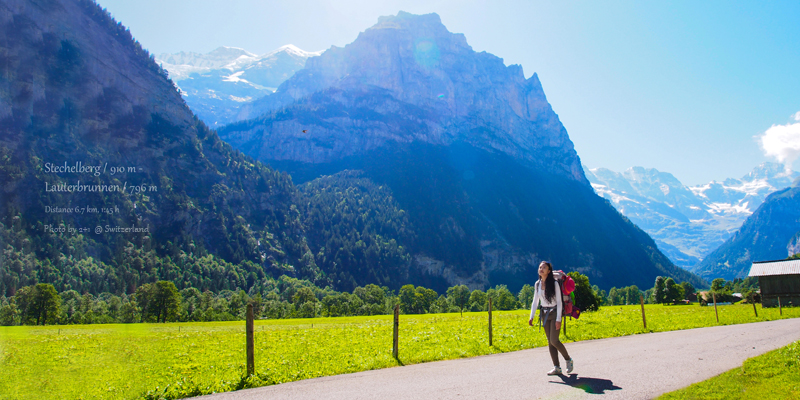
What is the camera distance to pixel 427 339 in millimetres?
23125

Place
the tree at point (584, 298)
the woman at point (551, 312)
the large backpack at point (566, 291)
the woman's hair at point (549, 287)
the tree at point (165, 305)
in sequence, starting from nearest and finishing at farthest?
the woman at point (551, 312) < the woman's hair at point (549, 287) < the large backpack at point (566, 291) < the tree at point (584, 298) < the tree at point (165, 305)

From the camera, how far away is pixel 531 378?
11.5 metres

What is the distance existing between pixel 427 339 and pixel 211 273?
647 ft

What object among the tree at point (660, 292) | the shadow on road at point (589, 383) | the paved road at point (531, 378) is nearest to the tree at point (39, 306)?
the paved road at point (531, 378)

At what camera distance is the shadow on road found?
997 centimetres

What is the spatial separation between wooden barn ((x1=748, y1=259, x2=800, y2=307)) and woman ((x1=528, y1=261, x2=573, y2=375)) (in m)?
71.8

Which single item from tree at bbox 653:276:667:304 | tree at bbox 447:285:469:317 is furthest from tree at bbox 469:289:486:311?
tree at bbox 653:276:667:304

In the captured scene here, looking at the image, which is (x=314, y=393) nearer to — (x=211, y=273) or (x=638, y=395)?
(x=638, y=395)

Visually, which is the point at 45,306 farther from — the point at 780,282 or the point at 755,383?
the point at 780,282

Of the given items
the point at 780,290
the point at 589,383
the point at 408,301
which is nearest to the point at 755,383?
the point at 589,383

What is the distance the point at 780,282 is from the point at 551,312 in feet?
248

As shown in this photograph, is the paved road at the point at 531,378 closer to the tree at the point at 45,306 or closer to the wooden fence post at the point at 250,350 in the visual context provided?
the wooden fence post at the point at 250,350

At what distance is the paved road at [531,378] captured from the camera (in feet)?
32.7

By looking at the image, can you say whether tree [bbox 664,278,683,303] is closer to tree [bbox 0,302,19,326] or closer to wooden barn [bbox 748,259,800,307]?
wooden barn [bbox 748,259,800,307]
